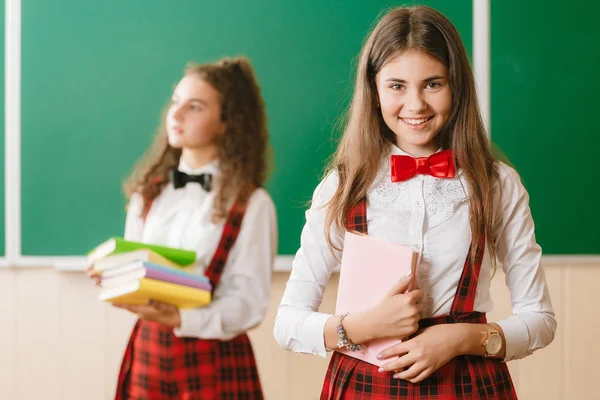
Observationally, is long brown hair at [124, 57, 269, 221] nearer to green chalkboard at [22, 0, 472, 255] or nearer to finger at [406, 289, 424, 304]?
green chalkboard at [22, 0, 472, 255]

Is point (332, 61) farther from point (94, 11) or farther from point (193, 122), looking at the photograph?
point (94, 11)

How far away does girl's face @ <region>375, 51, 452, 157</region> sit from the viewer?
1374 mm

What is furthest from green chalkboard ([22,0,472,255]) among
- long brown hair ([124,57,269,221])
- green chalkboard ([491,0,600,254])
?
green chalkboard ([491,0,600,254])

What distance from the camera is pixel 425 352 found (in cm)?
127

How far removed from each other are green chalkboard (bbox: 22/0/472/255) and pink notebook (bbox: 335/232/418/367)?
0.89 m

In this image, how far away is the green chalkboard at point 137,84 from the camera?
2.26 meters

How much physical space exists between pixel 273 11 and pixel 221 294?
897mm

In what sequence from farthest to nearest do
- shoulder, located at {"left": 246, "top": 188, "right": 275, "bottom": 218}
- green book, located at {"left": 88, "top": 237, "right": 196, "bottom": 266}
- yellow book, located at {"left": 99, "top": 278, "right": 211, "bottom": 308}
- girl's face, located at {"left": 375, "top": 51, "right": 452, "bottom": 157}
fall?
shoulder, located at {"left": 246, "top": 188, "right": 275, "bottom": 218} < green book, located at {"left": 88, "top": 237, "right": 196, "bottom": 266} < yellow book, located at {"left": 99, "top": 278, "right": 211, "bottom": 308} < girl's face, located at {"left": 375, "top": 51, "right": 452, "bottom": 157}

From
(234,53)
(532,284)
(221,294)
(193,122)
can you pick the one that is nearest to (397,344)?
(532,284)

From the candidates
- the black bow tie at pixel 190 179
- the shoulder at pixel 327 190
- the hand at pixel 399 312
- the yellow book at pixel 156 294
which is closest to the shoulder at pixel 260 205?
the black bow tie at pixel 190 179

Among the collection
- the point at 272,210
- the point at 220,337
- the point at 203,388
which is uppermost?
the point at 272,210

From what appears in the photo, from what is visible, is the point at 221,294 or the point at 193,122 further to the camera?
the point at 193,122

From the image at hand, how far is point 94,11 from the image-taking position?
2.30 m

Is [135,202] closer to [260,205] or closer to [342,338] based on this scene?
[260,205]
